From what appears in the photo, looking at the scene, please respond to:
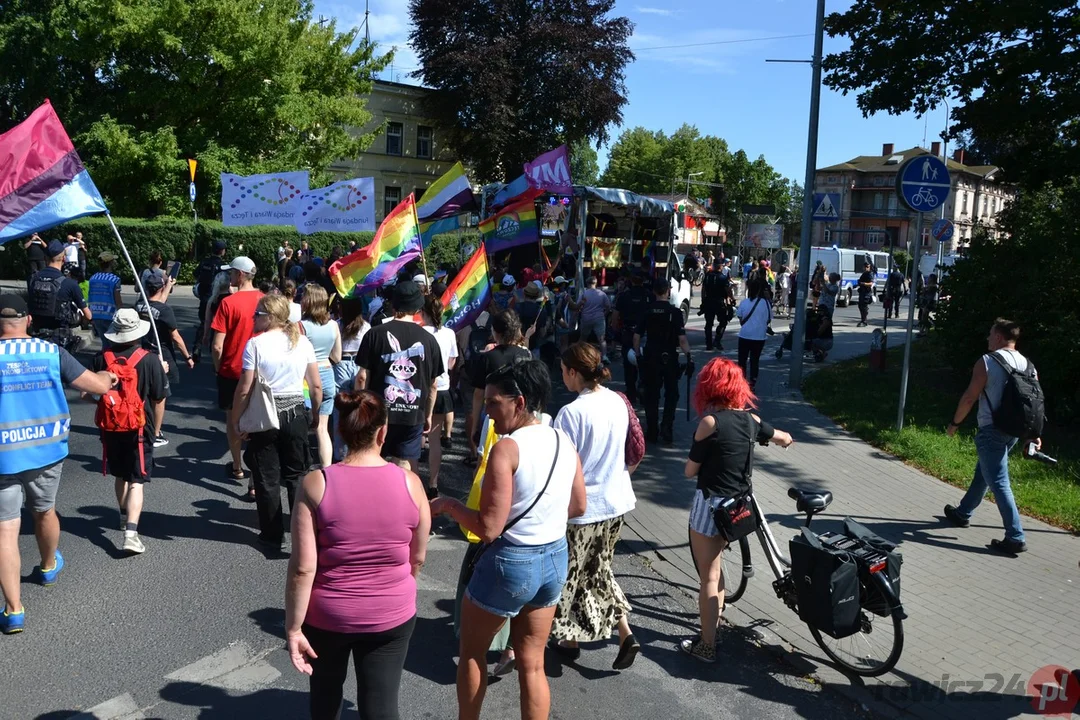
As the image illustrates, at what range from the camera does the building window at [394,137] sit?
44.8 metres

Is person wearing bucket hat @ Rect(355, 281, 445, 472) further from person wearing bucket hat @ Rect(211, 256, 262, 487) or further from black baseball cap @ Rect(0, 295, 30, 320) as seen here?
black baseball cap @ Rect(0, 295, 30, 320)

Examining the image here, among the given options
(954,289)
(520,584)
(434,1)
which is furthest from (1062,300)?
(434,1)

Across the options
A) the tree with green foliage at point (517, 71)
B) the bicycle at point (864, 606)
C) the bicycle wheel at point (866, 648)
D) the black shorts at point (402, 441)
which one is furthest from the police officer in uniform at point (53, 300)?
the tree with green foliage at point (517, 71)

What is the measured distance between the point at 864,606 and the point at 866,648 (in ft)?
1.26

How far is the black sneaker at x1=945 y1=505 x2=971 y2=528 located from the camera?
286 inches

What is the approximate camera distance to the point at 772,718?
432cm

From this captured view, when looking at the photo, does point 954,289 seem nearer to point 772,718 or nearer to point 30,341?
point 772,718

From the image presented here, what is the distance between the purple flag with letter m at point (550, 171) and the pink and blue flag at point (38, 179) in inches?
348

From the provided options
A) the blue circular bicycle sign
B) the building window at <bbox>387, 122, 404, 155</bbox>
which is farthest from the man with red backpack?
the building window at <bbox>387, 122, 404, 155</bbox>

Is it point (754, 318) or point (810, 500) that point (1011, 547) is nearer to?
point (810, 500)

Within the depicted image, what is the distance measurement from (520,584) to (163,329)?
696cm

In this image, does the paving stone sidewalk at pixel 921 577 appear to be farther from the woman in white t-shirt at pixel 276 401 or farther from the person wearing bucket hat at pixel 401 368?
the woman in white t-shirt at pixel 276 401

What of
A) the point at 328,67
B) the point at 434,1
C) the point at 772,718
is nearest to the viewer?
the point at 772,718

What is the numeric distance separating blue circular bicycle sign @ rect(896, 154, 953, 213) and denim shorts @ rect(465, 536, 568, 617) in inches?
287
